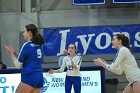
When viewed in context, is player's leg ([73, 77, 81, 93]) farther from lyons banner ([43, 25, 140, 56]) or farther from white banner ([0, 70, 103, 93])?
lyons banner ([43, 25, 140, 56])

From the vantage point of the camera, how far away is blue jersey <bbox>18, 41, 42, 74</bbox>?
5211mm

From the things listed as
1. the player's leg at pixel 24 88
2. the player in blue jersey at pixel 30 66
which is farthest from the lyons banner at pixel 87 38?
the player's leg at pixel 24 88

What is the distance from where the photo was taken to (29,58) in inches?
207

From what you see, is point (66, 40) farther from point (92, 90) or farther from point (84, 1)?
point (92, 90)

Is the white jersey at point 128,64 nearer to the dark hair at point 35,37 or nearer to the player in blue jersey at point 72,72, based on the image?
the dark hair at point 35,37

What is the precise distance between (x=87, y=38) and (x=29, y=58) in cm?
898

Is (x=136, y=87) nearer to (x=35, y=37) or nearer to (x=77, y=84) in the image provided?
(x=35, y=37)

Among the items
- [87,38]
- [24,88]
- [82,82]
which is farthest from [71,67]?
[87,38]

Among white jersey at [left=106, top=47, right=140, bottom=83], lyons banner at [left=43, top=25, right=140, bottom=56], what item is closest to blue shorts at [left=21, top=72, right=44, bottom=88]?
white jersey at [left=106, top=47, right=140, bottom=83]

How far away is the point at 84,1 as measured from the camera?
13625 mm

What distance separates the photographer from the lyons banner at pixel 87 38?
1394 cm

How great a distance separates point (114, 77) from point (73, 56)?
16.8ft

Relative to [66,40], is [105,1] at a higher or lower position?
higher

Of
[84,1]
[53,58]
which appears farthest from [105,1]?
[53,58]
